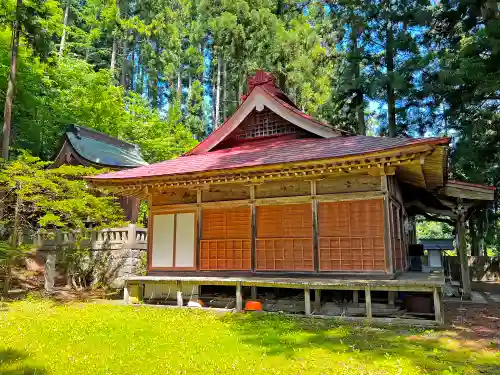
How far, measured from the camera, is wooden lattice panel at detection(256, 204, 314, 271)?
32.6 ft

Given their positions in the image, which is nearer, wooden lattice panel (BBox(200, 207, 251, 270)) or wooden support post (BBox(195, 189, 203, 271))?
wooden lattice panel (BBox(200, 207, 251, 270))

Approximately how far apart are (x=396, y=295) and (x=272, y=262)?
10.9 feet

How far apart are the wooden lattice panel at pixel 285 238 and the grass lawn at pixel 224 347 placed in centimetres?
161

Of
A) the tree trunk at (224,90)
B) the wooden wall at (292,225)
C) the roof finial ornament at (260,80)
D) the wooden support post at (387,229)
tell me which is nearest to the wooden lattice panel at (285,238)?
the wooden wall at (292,225)

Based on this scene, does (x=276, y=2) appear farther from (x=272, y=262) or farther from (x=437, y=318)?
(x=437, y=318)

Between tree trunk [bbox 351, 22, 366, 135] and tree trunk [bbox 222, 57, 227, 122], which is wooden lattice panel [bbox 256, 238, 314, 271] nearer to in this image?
tree trunk [bbox 351, 22, 366, 135]

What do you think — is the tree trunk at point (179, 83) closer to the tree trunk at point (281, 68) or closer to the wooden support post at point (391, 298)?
the tree trunk at point (281, 68)

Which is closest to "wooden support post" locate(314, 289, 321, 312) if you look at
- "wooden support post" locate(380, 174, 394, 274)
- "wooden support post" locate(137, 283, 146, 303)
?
"wooden support post" locate(380, 174, 394, 274)

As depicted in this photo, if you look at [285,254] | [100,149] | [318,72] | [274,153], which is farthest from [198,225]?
[318,72]

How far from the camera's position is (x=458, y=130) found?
1967cm

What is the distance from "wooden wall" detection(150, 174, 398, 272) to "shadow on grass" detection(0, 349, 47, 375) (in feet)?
18.6

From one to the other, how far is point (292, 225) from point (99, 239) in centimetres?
927

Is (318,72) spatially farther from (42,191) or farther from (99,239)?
(42,191)

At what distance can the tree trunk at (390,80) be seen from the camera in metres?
19.6
